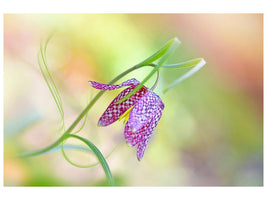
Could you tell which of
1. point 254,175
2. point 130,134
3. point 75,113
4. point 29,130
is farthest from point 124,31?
point 254,175

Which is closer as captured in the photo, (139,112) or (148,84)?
(139,112)

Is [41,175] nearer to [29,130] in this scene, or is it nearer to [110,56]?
[29,130]

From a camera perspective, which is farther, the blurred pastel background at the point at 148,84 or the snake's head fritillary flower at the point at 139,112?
the blurred pastel background at the point at 148,84

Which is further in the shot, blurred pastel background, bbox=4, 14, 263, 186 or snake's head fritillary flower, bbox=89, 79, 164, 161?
blurred pastel background, bbox=4, 14, 263, 186
